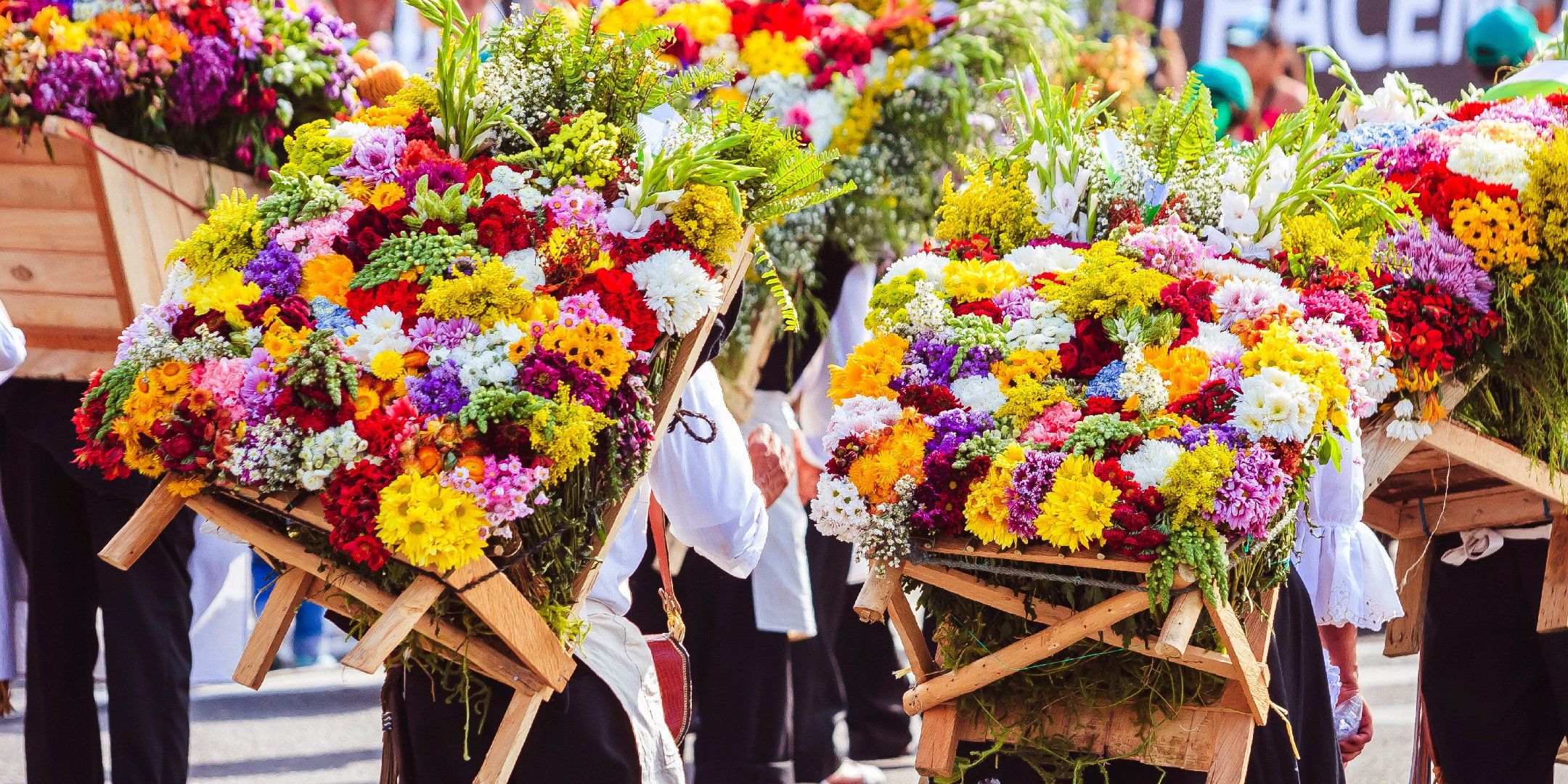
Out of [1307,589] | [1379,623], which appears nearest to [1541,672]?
[1379,623]

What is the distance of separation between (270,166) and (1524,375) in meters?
3.64

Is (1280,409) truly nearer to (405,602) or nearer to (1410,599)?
(405,602)

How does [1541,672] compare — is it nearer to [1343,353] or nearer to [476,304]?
[1343,353]

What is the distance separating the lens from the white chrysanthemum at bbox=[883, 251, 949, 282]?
384 centimetres

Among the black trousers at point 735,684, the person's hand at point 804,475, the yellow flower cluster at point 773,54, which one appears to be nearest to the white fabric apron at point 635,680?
the black trousers at point 735,684

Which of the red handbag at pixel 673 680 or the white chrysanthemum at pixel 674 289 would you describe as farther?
the red handbag at pixel 673 680

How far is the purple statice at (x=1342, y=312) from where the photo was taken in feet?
11.6

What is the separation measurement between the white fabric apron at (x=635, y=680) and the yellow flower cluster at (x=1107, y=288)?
1.23m

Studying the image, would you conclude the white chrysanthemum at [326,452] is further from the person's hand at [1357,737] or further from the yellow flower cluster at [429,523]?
the person's hand at [1357,737]

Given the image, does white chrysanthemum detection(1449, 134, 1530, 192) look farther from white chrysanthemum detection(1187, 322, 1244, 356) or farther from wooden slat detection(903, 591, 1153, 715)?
wooden slat detection(903, 591, 1153, 715)

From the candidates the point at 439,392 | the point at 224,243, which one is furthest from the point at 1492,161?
the point at 224,243

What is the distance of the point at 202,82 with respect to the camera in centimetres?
461

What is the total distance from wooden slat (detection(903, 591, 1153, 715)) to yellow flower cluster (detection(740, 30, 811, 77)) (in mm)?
2722

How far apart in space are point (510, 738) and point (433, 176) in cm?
117
